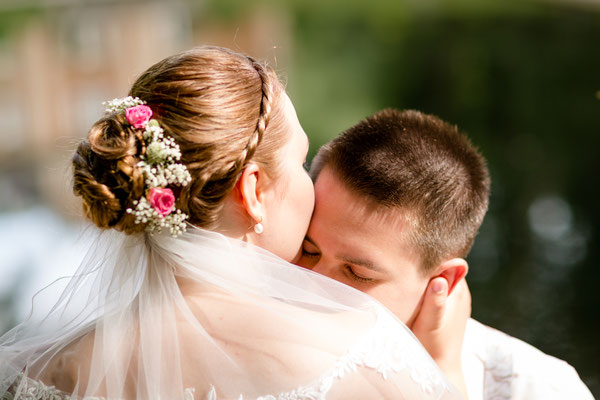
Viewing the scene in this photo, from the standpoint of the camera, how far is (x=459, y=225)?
2.42 metres

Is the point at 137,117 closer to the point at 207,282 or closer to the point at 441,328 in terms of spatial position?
the point at 207,282

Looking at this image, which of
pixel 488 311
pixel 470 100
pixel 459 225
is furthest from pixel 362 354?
pixel 470 100

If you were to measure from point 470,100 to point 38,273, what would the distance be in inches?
292

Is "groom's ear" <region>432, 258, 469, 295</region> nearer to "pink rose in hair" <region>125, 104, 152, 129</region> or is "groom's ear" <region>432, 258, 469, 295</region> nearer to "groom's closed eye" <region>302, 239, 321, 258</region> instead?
"groom's closed eye" <region>302, 239, 321, 258</region>

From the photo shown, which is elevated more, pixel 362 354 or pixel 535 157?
pixel 362 354

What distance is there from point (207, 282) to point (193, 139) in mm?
419

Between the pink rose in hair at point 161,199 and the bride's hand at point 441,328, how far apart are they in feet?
3.47

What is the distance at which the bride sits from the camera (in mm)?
1730

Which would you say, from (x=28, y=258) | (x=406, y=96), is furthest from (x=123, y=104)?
(x=406, y=96)

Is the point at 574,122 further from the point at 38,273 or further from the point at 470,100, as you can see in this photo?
the point at 38,273

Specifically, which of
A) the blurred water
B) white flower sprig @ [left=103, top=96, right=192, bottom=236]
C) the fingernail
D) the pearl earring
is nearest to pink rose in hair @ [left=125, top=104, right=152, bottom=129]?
white flower sprig @ [left=103, top=96, right=192, bottom=236]

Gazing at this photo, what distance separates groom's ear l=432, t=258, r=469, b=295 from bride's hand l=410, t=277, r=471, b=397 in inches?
1.9

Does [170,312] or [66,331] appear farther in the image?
[66,331]

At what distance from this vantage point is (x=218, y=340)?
5.80ft
